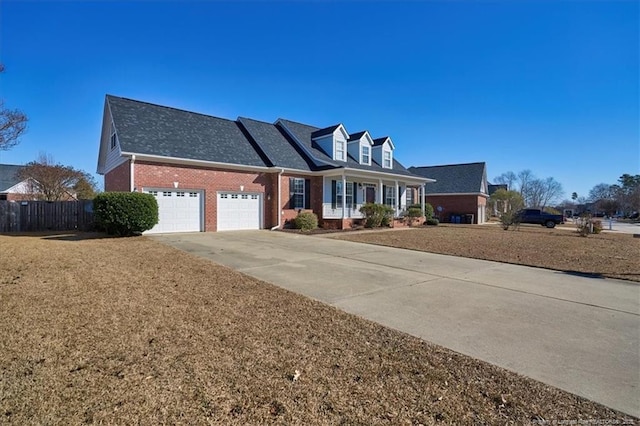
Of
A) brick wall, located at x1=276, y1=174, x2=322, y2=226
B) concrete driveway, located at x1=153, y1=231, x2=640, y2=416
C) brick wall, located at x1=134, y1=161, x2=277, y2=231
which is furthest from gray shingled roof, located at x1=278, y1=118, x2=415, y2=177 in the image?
concrete driveway, located at x1=153, y1=231, x2=640, y2=416

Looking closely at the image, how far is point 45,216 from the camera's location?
1709 cm

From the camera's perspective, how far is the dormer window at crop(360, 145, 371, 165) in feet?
81.0

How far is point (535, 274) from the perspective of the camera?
8.16 m

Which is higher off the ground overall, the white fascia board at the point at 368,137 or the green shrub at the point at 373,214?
the white fascia board at the point at 368,137

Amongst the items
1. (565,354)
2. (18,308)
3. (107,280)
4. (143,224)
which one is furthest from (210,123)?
(565,354)

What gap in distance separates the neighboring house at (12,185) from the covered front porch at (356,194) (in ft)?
97.1

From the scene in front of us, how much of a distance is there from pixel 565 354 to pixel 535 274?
5.10 metres

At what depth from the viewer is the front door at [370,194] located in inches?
972

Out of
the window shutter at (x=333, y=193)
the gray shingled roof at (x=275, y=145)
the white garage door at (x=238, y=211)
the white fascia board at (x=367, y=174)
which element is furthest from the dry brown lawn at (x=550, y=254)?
the gray shingled roof at (x=275, y=145)

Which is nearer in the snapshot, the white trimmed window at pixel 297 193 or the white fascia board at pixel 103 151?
the white fascia board at pixel 103 151

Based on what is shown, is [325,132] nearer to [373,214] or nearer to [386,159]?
[386,159]

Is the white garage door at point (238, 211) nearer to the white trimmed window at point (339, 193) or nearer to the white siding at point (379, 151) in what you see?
the white trimmed window at point (339, 193)

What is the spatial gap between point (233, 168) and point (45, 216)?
982cm

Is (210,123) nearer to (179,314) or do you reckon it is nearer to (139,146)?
(139,146)
